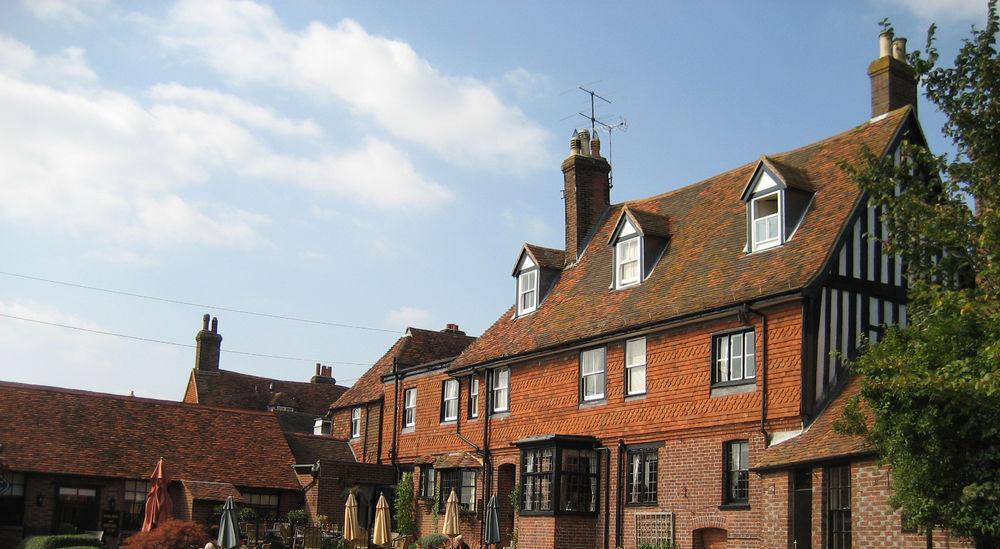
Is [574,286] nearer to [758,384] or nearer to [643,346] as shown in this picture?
[643,346]

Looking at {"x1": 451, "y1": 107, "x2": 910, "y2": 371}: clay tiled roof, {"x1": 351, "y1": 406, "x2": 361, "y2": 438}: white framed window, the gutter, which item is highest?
{"x1": 451, "y1": 107, "x2": 910, "y2": 371}: clay tiled roof

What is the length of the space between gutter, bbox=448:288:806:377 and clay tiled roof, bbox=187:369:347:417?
27.5 m

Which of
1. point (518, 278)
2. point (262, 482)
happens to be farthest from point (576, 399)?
point (262, 482)

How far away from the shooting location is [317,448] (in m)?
41.9

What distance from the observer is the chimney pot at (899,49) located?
2723 centimetres

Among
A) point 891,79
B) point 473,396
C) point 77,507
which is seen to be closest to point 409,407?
point 473,396

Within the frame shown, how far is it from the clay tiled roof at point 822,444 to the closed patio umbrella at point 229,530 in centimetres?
1230

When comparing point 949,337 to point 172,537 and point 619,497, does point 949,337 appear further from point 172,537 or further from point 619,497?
point 172,537

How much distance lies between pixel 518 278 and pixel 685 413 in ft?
35.4

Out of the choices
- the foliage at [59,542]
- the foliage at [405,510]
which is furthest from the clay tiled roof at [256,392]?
the foliage at [59,542]

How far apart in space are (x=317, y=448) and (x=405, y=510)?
22.3 feet

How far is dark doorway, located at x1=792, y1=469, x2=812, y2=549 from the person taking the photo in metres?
21.9

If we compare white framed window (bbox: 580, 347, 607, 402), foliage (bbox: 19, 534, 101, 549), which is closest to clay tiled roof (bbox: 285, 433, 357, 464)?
foliage (bbox: 19, 534, 101, 549)

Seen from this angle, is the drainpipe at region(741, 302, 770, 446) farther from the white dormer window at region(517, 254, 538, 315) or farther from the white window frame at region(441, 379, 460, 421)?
the white window frame at region(441, 379, 460, 421)
